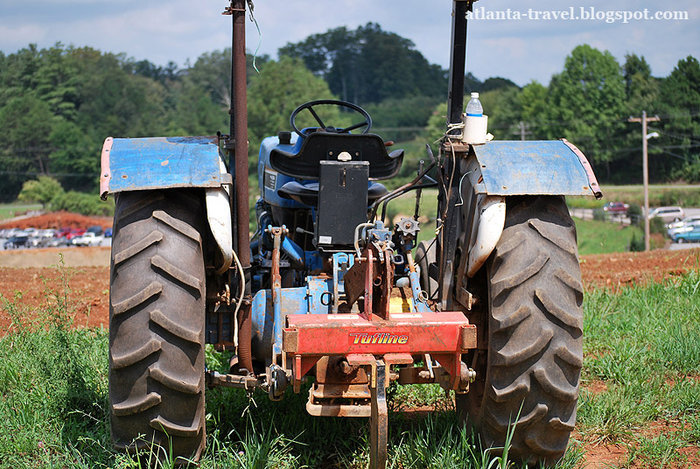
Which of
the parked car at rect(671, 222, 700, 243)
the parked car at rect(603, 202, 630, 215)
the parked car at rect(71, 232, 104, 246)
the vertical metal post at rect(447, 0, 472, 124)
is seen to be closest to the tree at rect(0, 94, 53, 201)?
the parked car at rect(71, 232, 104, 246)

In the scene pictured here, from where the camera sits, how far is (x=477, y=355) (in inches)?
155

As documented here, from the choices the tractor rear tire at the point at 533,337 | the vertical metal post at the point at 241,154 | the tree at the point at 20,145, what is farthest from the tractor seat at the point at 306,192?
the tree at the point at 20,145

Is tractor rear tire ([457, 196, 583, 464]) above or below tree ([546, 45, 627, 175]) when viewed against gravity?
below

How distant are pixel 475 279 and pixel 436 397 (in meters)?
1.34

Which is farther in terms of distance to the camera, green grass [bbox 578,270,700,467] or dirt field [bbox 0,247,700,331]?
dirt field [bbox 0,247,700,331]

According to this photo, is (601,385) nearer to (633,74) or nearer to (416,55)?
(633,74)

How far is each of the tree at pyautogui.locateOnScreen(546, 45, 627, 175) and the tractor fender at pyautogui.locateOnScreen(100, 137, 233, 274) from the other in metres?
54.6

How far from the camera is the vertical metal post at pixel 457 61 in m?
4.45

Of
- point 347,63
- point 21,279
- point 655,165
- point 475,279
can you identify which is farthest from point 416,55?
point 475,279

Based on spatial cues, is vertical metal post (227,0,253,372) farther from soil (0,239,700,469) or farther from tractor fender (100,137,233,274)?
soil (0,239,700,469)

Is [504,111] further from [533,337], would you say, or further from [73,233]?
[533,337]

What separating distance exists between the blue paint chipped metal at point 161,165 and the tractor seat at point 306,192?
97 cm

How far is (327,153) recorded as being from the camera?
456 cm

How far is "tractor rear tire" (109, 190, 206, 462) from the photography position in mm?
3449
